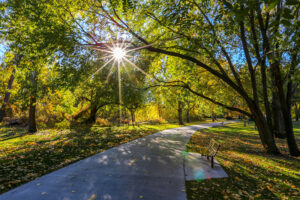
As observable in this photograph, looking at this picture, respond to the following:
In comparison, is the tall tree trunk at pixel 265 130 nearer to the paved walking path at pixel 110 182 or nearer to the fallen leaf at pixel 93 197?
the paved walking path at pixel 110 182

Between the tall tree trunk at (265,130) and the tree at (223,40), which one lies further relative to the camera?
the tall tree trunk at (265,130)

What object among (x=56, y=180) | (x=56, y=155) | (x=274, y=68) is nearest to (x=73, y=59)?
(x=56, y=155)

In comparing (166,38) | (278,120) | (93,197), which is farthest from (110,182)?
(278,120)

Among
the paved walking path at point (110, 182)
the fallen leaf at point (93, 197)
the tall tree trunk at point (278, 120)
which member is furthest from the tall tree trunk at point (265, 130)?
the fallen leaf at point (93, 197)

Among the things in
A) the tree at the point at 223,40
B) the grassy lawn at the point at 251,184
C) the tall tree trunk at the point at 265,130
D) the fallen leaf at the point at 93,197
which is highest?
the tree at the point at 223,40

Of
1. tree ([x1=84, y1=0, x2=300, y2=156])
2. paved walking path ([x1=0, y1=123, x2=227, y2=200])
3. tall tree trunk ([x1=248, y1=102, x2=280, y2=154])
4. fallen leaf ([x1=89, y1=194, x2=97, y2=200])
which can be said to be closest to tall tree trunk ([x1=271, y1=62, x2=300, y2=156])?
tree ([x1=84, y1=0, x2=300, y2=156])

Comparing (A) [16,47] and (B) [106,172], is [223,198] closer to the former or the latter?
(B) [106,172]

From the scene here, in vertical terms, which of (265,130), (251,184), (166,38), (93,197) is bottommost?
(251,184)

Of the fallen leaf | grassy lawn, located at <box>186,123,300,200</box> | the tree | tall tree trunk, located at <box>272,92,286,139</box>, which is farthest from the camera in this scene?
tall tree trunk, located at <box>272,92,286,139</box>

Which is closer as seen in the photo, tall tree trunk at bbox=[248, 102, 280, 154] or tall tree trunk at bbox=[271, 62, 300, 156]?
tall tree trunk at bbox=[271, 62, 300, 156]

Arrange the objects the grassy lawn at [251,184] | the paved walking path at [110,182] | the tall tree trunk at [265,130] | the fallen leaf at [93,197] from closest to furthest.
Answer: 1. the fallen leaf at [93,197]
2. the paved walking path at [110,182]
3. the grassy lawn at [251,184]
4. the tall tree trunk at [265,130]

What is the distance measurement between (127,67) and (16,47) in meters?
9.25

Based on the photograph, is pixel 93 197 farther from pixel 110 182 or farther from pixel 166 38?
pixel 166 38

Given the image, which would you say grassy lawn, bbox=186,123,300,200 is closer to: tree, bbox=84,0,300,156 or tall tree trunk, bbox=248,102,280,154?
tall tree trunk, bbox=248,102,280,154
